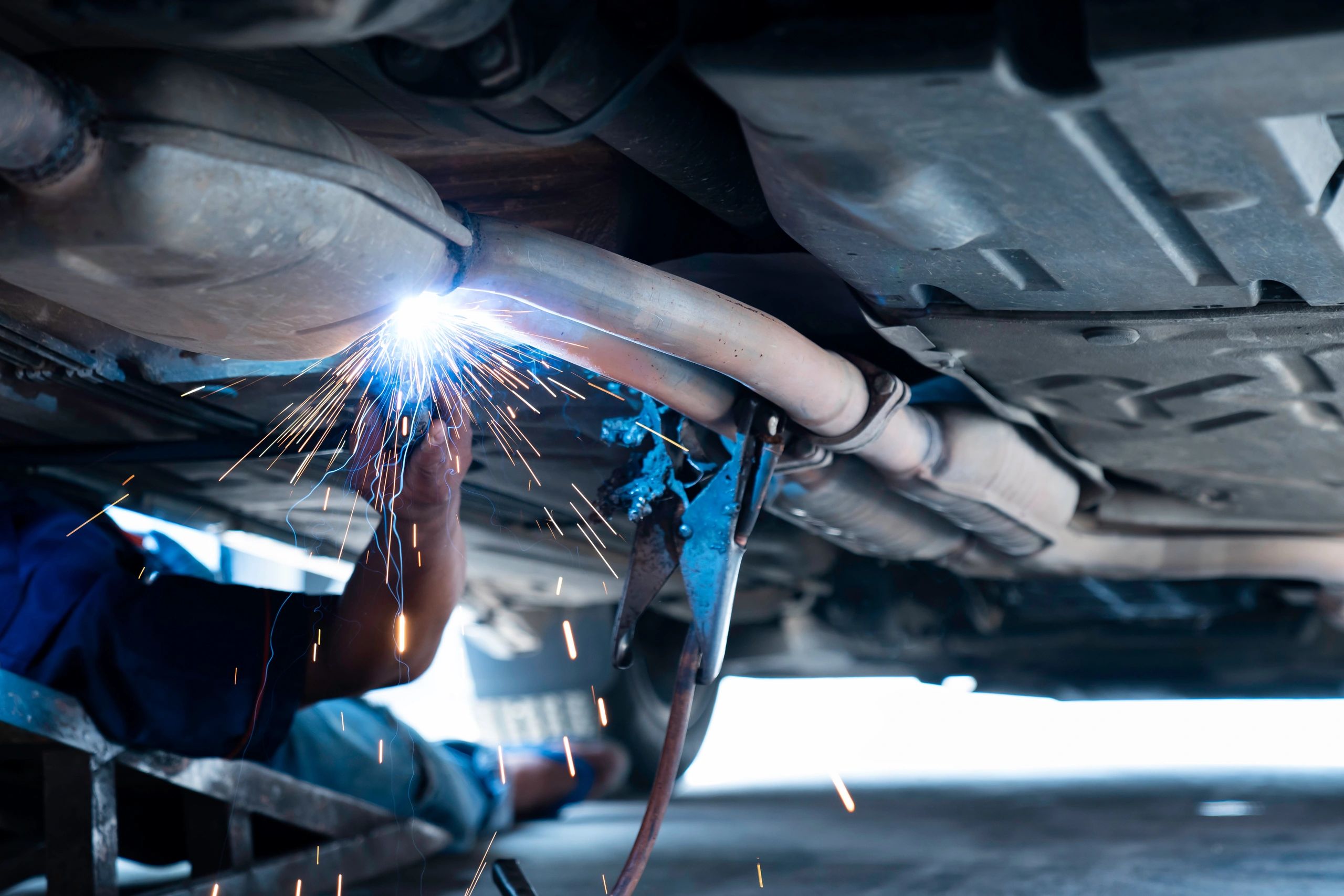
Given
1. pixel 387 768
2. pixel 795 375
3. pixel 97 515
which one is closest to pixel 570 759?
pixel 387 768

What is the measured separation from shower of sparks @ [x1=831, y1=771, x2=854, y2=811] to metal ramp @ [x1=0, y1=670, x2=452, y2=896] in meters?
1.80

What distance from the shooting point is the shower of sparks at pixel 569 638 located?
14.8ft

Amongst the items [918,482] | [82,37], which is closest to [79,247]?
[82,37]

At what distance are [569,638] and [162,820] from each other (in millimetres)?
1850

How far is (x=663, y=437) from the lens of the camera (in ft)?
6.75

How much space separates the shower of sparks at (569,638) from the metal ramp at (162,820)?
1314mm

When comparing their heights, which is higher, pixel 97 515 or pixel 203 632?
pixel 97 515

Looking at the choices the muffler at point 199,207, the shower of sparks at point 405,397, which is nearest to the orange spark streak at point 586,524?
the shower of sparks at point 405,397

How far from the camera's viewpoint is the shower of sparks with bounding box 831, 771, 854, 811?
14.7 ft

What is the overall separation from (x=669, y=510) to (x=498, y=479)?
103 centimetres

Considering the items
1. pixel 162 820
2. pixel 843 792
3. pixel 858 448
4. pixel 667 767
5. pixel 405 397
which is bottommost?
pixel 843 792

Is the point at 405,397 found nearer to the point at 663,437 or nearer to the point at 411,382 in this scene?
the point at 411,382

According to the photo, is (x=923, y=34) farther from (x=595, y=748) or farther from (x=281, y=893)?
(x=595, y=748)

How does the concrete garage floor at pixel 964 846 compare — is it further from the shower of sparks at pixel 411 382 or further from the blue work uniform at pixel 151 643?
the shower of sparks at pixel 411 382
